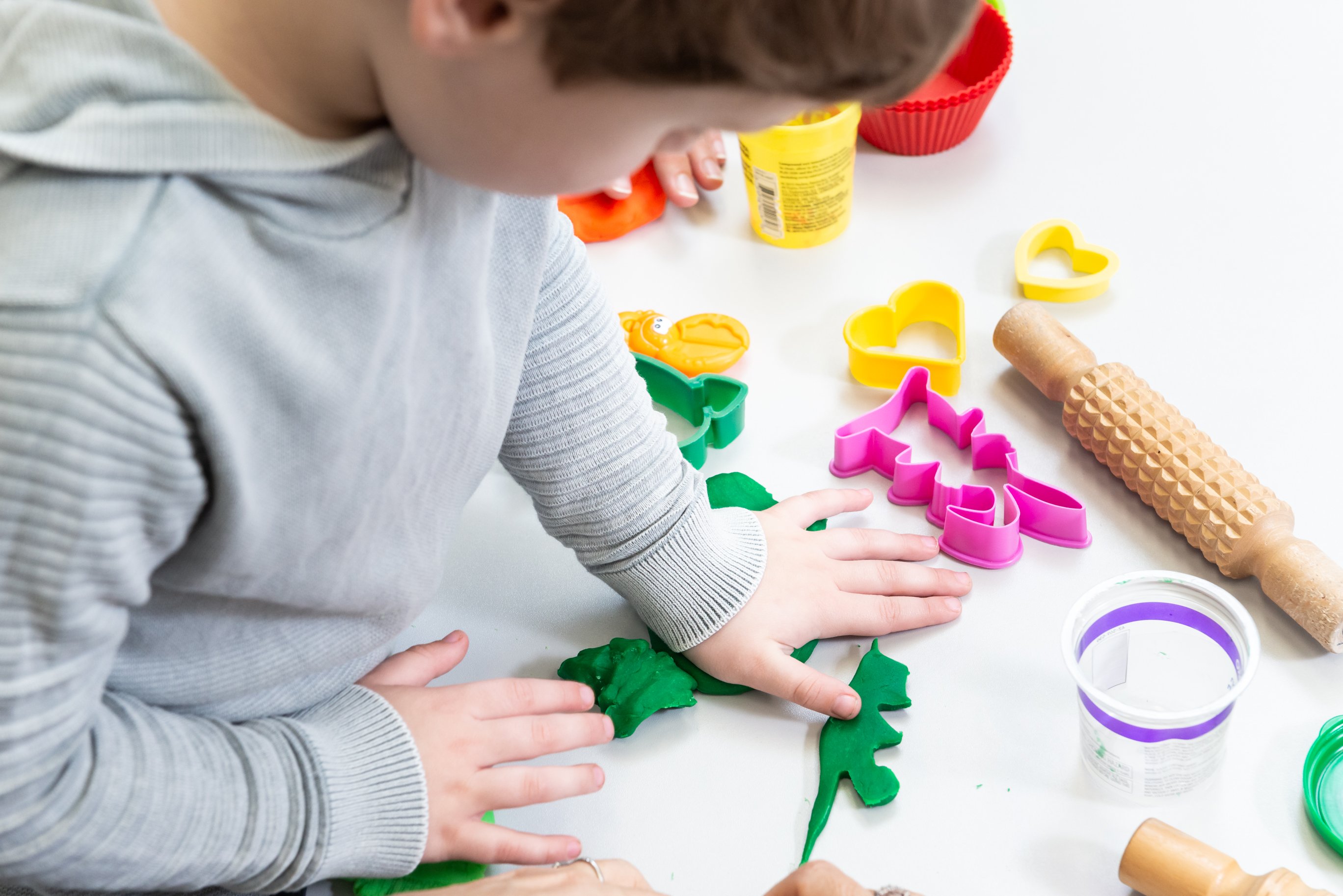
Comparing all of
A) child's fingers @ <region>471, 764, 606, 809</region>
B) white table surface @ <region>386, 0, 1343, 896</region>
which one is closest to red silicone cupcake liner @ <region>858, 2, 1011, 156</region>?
white table surface @ <region>386, 0, 1343, 896</region>

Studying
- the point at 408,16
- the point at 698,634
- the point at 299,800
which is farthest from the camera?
the point at 698,634

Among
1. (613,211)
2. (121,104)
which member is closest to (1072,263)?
(613,211)

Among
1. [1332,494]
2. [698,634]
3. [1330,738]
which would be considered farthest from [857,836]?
[1332,494]

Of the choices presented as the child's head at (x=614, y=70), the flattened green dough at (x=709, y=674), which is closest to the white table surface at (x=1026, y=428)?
the flattened green dough at (x=709, y=674)

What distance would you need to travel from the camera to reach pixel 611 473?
67 cm

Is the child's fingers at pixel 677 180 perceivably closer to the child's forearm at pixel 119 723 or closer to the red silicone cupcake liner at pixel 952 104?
the red silicone cupcake liner at pixel 952 104

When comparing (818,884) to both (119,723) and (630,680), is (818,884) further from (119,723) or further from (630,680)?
(119,723)

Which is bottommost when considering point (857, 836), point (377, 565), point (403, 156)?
point (857, 836)

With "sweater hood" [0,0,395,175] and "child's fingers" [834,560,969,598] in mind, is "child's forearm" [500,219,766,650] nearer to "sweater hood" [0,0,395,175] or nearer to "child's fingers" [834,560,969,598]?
"child's fingers" [834,560,969,598]

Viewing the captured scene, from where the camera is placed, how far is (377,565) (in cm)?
56

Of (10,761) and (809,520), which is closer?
(10,761)

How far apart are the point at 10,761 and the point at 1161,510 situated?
0.62 meters

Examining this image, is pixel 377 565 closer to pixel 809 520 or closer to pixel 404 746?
pixel 404 746

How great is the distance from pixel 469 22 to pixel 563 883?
416 millimetres
